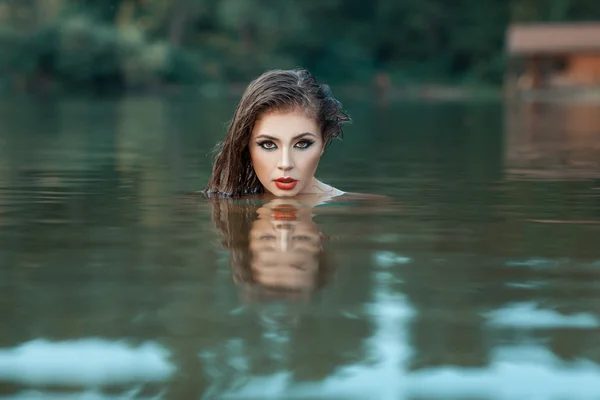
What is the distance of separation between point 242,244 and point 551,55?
4344 centimetres

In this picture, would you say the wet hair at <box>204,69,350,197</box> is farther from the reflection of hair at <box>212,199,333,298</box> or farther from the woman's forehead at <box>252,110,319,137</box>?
the reflection of hair at <box>212,199,333,298</box>

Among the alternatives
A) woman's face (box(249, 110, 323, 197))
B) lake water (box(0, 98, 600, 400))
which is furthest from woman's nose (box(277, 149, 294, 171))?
lake water (box(0, 98, 600, 400))

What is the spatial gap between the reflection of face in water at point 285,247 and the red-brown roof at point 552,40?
39600 mm

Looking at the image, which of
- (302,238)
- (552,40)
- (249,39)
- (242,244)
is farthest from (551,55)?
(242,244)

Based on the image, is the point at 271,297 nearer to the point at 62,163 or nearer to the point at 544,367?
the point at 544,367

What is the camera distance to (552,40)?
151 ft

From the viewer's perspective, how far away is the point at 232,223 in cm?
632

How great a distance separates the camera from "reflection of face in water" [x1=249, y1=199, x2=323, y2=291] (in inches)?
169

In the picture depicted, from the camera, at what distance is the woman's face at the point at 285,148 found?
23.4ft

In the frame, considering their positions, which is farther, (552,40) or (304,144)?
(552,40)

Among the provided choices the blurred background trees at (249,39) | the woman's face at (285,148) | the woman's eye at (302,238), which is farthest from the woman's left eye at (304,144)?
the blurred background trees at (249,39)

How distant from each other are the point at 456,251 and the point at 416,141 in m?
11.8

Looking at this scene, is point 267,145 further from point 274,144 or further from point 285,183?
point 285,183

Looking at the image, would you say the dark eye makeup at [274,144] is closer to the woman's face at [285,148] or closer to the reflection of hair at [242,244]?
the woman's face at [285,148]
